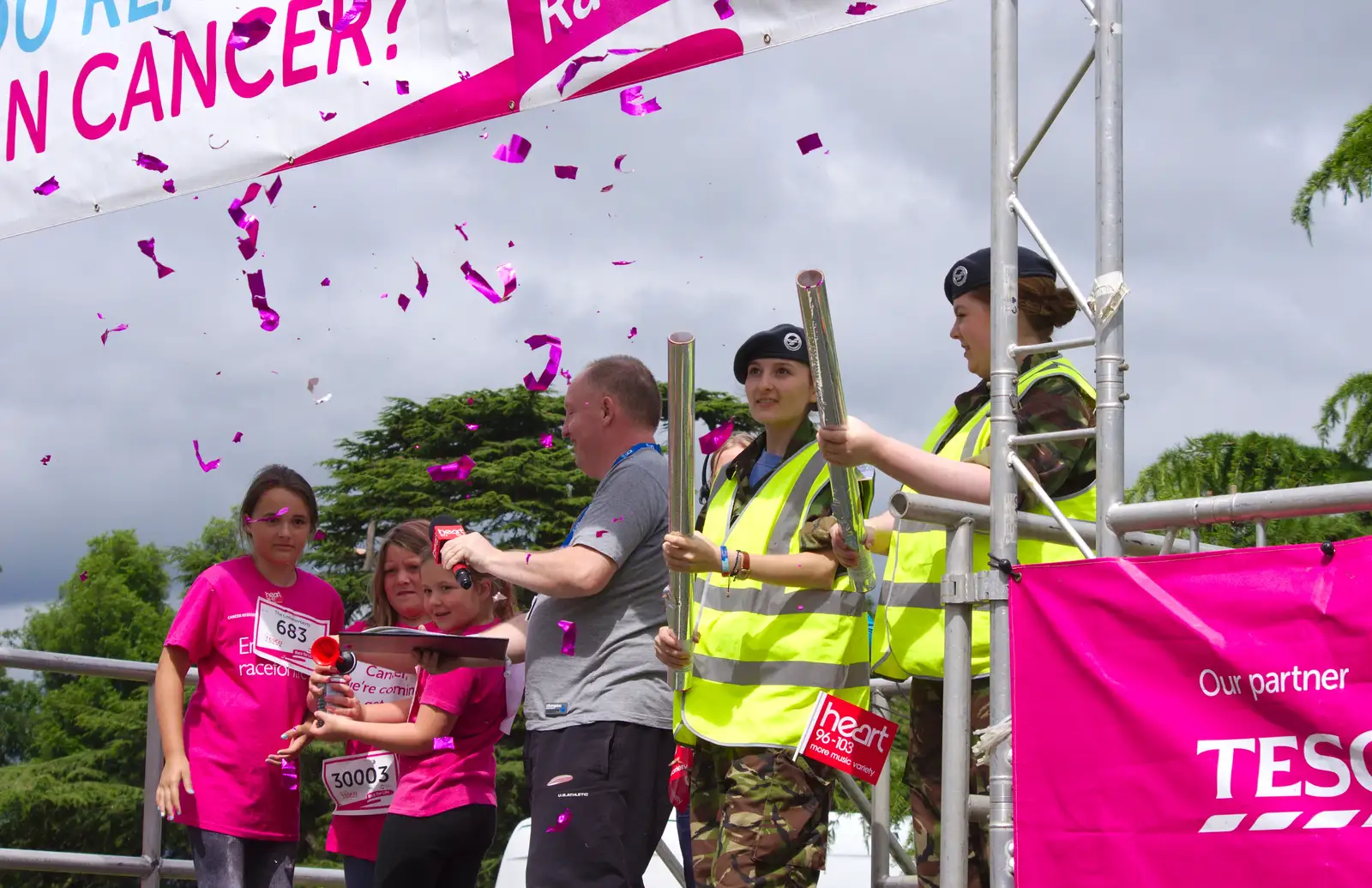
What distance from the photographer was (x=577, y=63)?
168 inches

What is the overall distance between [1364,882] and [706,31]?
2.55 m

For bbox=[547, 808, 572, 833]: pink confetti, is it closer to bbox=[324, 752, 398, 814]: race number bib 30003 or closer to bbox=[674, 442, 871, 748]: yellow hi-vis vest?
bbox=[674, 442, 871, 748]: yellow hi-vis vest

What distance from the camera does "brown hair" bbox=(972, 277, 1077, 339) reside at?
11.4 ft

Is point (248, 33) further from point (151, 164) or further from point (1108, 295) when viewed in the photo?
point (1108, 295)

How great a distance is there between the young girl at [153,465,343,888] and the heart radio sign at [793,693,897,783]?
5.46 feet

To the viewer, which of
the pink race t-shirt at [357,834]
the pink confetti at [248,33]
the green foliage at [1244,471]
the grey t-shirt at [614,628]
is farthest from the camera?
the green foliage at [1244,471]

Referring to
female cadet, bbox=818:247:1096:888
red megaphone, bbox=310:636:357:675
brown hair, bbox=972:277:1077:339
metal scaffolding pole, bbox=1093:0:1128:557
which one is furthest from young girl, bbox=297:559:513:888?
metal scaffolding pole, bbox=1093:0:1128:557

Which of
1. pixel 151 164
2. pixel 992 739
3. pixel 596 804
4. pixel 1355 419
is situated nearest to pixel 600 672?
pixel 596 804

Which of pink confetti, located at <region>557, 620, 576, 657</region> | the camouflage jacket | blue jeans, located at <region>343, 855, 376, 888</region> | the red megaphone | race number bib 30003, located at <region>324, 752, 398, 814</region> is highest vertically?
the camouflage jacket

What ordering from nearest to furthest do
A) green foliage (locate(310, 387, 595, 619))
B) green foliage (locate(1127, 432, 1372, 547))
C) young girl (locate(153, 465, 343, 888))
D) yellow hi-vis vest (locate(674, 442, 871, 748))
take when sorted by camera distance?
yellow hi-vis vest (locate(674, 442, 871, 748))
young girl (locate(153, 465, 343, 888))
green foliage (locate(1127, 432, 1372, 547))
green foliage (locate(310, 387, 595, 619))

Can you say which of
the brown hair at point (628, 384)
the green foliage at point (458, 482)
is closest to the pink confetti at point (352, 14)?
the brown hair at point (628, 384)

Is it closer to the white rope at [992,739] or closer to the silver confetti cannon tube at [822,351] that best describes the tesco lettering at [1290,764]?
the white rope at [992,739]

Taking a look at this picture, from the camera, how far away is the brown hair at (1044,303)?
346 cm

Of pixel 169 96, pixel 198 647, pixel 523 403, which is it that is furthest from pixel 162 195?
pixel 523 403
